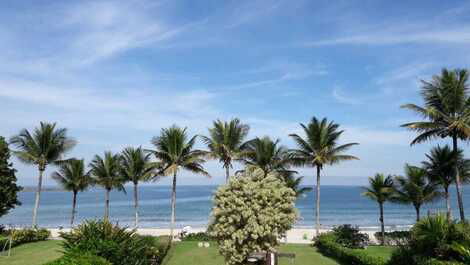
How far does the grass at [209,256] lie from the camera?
72.9ft

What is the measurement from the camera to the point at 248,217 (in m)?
16.7

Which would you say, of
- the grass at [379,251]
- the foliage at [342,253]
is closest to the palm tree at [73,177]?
the foliage at [342,253]

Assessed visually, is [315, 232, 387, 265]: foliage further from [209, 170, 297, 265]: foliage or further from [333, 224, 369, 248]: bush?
[209, 170, 297, 265]: foliage

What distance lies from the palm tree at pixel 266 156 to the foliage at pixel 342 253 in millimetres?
6505

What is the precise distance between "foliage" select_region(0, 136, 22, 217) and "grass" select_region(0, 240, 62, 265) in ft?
11.2

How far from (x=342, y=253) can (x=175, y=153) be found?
1469 cm

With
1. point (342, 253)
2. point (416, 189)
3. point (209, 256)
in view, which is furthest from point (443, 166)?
point (209, 256)

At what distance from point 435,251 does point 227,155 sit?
67.4 feet

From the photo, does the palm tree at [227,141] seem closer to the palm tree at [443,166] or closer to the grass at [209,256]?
the grass at [209,256]

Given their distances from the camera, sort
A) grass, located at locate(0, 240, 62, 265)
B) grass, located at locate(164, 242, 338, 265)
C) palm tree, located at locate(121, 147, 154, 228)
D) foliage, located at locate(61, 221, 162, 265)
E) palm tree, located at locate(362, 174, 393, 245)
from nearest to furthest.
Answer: foliage, located at locate(61, 221, 162, 265) < grass, located at locate(0, 240, 62, 265) < grass, located at locate(164, 242, 338, 265) < palm tree, located at locate(362, 174, 393, 245) < palm tree, located at locate(121, 147, 154, 228)

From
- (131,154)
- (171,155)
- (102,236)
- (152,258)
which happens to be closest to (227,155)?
(171,155)

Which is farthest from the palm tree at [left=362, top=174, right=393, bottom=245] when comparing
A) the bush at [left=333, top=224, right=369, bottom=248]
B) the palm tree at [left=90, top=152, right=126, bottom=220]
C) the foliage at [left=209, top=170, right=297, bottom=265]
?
the palm tree at [left=90, top=152, right=126, bottom=220]

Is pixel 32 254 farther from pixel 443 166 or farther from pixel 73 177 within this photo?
pixel 443 166

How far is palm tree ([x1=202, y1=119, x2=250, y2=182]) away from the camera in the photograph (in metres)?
32.4
